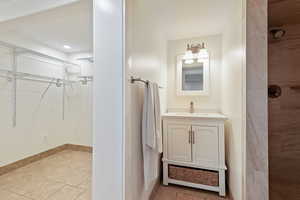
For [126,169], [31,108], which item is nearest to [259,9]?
[126,169]

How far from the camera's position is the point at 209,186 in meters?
1.65

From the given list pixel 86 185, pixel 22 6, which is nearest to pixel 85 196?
pixel 86 185

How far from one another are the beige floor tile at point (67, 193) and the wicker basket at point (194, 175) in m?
1.17

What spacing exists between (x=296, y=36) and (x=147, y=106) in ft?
3.86

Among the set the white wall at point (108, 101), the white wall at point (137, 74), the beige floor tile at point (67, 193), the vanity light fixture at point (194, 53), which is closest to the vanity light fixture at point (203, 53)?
the vanity light fixture at point (194, 53)

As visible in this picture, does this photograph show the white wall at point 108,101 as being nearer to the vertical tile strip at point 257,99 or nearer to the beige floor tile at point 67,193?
the vertical tile strip at point 257,99

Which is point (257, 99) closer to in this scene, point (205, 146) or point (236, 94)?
Answer: point (236, 94)

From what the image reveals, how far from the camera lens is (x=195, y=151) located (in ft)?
5.61

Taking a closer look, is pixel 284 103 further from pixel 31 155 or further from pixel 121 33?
pixel 31 155

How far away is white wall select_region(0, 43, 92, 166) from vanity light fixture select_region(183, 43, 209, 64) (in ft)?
7.03

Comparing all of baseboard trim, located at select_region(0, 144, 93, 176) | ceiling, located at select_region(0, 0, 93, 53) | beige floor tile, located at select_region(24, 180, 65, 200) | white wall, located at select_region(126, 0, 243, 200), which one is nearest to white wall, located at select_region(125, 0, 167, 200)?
white wall, located at select_region(126, 0, 243, 200)

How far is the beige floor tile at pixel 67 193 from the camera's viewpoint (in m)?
1.60

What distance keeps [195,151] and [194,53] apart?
1.46 meters

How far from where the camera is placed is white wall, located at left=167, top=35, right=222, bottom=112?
7.09ft
